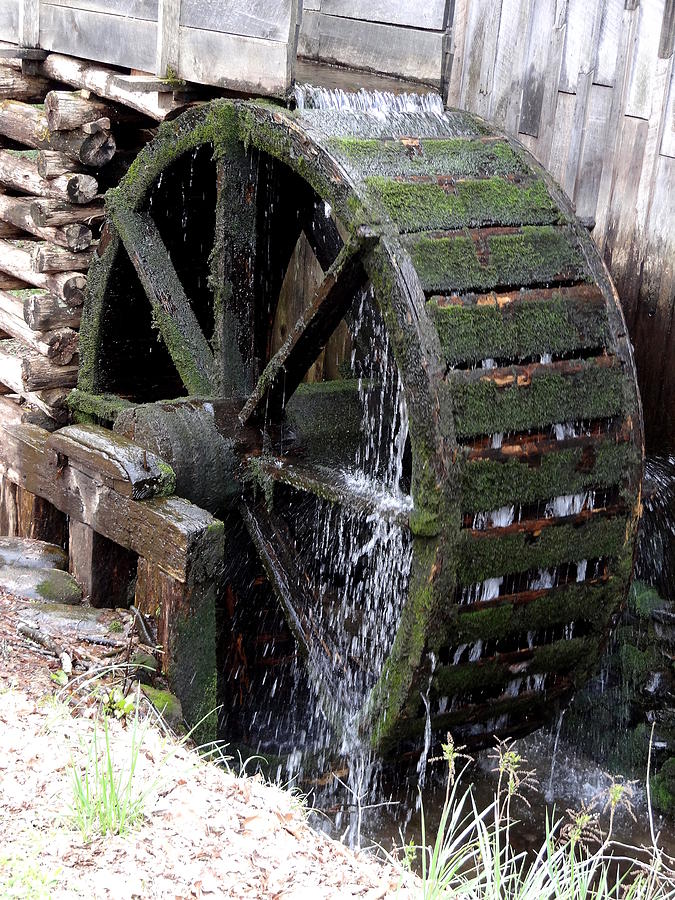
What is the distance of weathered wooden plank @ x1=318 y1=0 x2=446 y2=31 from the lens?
14.5 feet

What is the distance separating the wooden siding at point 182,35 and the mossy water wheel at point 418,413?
20cm

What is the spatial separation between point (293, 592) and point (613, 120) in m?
2.35

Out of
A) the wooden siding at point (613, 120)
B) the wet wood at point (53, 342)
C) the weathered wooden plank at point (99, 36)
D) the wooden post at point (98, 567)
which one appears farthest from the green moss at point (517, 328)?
the wet wood at point (53, 342)

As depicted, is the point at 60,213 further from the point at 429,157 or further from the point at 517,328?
the point at 517,328

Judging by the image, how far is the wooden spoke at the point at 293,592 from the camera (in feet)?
13.9

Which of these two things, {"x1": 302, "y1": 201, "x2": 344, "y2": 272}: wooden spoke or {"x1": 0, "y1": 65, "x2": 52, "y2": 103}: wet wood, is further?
{"x1": 0, "y1": 65, "x2": 52, "y2": 103}: wet wood

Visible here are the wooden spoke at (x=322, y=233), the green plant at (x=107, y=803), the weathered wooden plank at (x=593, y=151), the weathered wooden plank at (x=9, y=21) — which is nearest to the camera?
the green plant at (x=107, y=803)

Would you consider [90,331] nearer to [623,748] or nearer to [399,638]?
[399,638]

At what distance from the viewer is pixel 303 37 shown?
4582 mm

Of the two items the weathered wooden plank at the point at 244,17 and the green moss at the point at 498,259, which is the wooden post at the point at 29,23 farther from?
the green moss at the point at 498,259

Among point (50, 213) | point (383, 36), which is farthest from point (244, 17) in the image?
point (50, 213)

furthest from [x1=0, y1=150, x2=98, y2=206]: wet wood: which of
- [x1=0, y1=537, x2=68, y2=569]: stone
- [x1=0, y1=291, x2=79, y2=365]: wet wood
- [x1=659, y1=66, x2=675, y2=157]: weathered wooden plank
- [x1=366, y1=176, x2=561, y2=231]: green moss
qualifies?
[x1=659, y1=66, x2=675, y2=157]: weathered wooden plank

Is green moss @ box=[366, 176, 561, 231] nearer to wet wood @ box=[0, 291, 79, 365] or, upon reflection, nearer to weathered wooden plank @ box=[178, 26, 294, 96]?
weathered wooden plank @ box=[178, 26, 294, 96]

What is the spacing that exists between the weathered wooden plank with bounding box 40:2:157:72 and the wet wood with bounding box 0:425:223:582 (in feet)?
5.83
